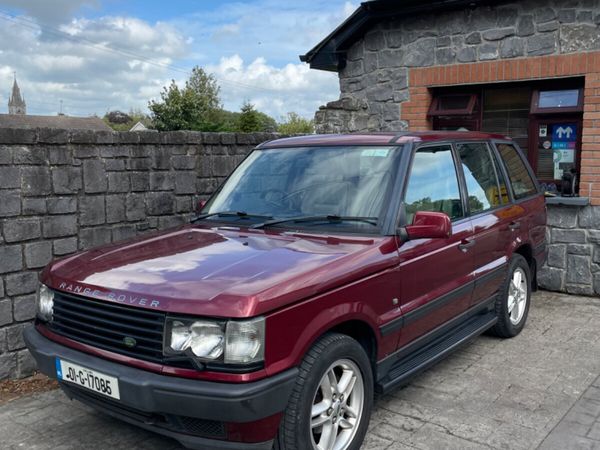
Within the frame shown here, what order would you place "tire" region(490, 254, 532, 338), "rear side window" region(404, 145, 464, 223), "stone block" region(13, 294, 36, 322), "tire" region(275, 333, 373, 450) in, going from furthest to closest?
"tire" region(490, 254, 532, 338) < "stone block" region(13, 294, 36, 322) < "rear side window" region(404, 145, 464, 223) < "tire" region(275, 333, 373, 450)

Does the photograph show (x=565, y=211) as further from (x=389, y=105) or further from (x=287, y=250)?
(x=287, y=250)

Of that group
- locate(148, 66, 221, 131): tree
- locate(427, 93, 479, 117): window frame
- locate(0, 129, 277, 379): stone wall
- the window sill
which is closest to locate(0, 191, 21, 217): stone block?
locate(0, 129, 277, 379): stone wall

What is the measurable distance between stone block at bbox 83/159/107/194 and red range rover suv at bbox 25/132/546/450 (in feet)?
4.39

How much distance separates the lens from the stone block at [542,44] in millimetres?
6922

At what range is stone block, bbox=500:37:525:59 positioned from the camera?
7.16m

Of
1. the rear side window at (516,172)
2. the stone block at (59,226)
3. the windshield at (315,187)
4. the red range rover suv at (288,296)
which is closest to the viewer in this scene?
the red range rover suv at (288,296)

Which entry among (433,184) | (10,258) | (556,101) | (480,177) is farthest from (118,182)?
(556,101)

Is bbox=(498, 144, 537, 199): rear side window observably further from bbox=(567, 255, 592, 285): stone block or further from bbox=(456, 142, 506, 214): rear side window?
bbox=(567, 255, 592, 285): stone block

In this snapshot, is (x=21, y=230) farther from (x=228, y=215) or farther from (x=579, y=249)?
(x=579, y=249)

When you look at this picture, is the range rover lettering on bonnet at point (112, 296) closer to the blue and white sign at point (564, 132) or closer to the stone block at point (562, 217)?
the stone block at point (562, 217)

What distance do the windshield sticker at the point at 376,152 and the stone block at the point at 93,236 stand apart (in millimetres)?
2620

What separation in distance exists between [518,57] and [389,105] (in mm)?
1875

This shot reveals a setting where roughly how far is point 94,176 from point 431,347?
326cm

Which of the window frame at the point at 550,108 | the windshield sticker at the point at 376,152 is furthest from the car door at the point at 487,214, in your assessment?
the window frame at the point at 550,108
